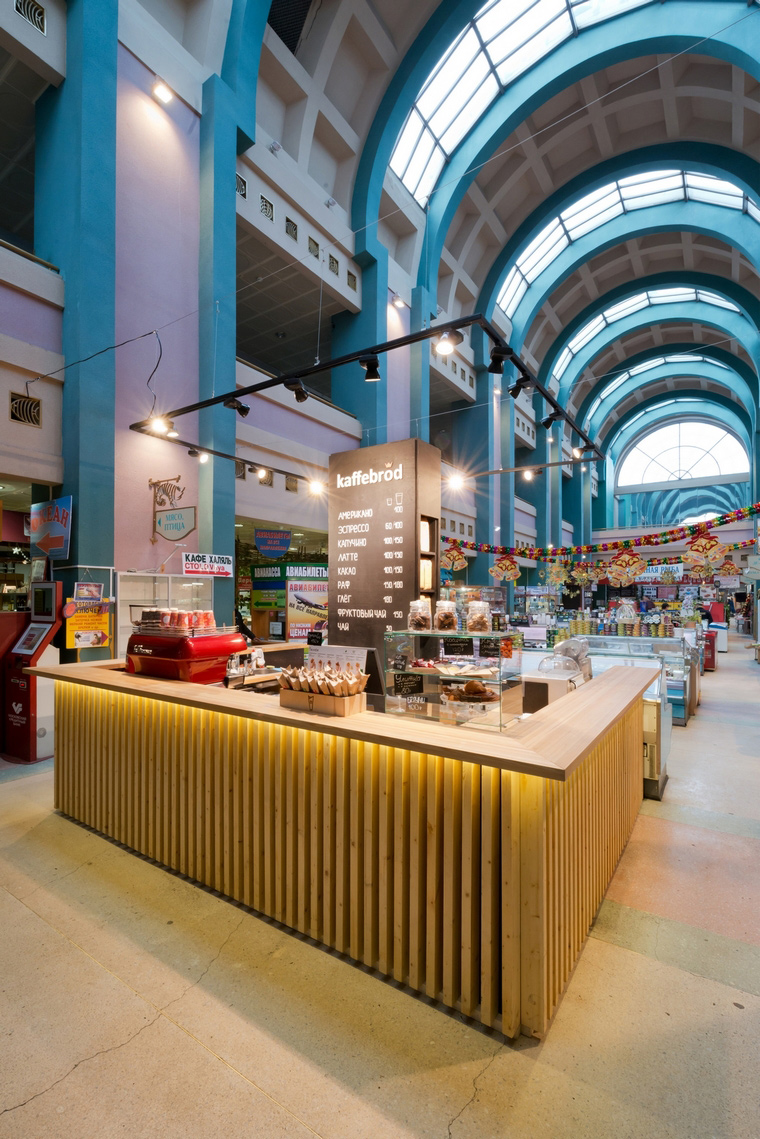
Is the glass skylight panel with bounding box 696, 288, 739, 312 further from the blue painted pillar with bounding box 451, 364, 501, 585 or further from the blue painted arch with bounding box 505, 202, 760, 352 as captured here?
the blue painted pillar with bounding box 451, 364, 501, 585

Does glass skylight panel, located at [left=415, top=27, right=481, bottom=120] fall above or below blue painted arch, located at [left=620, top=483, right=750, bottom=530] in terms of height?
above

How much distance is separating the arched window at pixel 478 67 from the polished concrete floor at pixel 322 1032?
14805 mm

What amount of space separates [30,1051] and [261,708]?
4.58 feet

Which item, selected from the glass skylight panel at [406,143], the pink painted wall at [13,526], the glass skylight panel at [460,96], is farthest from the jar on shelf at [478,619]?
the glass skylight panel at [460,96]

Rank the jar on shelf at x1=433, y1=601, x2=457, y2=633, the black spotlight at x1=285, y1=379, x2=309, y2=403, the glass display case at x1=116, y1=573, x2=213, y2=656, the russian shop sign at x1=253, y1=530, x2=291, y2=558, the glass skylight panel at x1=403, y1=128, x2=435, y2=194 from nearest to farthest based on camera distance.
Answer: the jar on shelf at x1=433, y1=601, x2=457, y2=633
the black spotlight at x1=285, y1=379, x2=309, y2=403
the glass display case at x1=116, y1=573, x2=213, y2=656
the russian shop sign at x1=253, y1=530, x2=291, y2=558
the glass skylight panel at x1=403, y1=128, x2=435, y2=194

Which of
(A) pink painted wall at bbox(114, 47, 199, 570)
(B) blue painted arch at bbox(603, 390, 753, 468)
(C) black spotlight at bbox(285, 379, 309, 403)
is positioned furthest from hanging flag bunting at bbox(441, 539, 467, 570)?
(B) blue painted arch at bbox(603, 390, 753, 468)

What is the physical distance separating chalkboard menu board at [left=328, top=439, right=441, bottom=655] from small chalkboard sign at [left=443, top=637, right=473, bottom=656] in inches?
89.4

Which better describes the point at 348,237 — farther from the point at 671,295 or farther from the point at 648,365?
the point at 648,365

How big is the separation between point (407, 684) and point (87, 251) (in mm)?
7084

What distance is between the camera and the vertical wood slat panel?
1.93 meters

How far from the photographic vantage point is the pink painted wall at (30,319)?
6.24m

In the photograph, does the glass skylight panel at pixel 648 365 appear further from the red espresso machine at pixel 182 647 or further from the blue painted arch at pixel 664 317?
the red espresso machine at pixel 182 647

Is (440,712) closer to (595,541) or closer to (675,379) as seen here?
(595,541)

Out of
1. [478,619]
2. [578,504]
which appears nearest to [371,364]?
[478,619]
